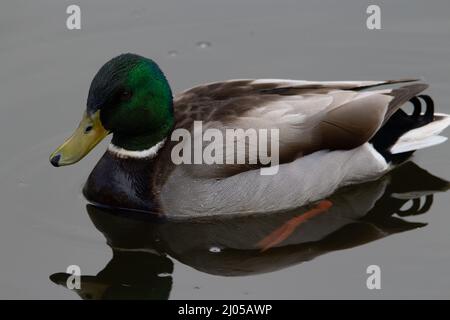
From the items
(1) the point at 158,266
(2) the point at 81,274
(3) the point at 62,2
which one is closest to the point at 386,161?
(1) the point at 158,266

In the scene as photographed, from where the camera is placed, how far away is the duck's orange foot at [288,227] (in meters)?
8.21

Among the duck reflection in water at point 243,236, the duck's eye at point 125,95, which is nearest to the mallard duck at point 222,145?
the duck's eye at point 125,95

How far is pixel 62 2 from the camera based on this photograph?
10984 millimetres

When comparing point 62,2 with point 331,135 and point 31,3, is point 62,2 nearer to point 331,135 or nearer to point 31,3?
point 31,3

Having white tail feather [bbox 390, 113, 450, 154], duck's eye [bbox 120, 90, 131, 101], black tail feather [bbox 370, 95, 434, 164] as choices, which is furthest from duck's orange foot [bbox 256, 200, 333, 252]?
duck's eye [bbox 120, 90, 131, 101]

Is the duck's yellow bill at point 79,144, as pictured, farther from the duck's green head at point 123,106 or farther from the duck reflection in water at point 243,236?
the duck reflection in water at point 243,236

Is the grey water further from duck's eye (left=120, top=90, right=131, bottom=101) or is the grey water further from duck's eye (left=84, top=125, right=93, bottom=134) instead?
duck's eye (left=120, top=90, right=131, bottom=101)

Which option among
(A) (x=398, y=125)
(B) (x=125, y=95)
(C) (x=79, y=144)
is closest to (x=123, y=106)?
(B) (x=125, y=95)

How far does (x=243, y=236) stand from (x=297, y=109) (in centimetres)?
111

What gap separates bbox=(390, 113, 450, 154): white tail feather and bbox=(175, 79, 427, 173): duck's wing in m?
0.34

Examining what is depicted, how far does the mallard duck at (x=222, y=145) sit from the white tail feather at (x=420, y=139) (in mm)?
12

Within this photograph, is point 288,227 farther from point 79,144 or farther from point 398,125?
point 79,144

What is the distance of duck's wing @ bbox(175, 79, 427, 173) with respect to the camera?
321 inches

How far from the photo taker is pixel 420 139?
872 centimetres
